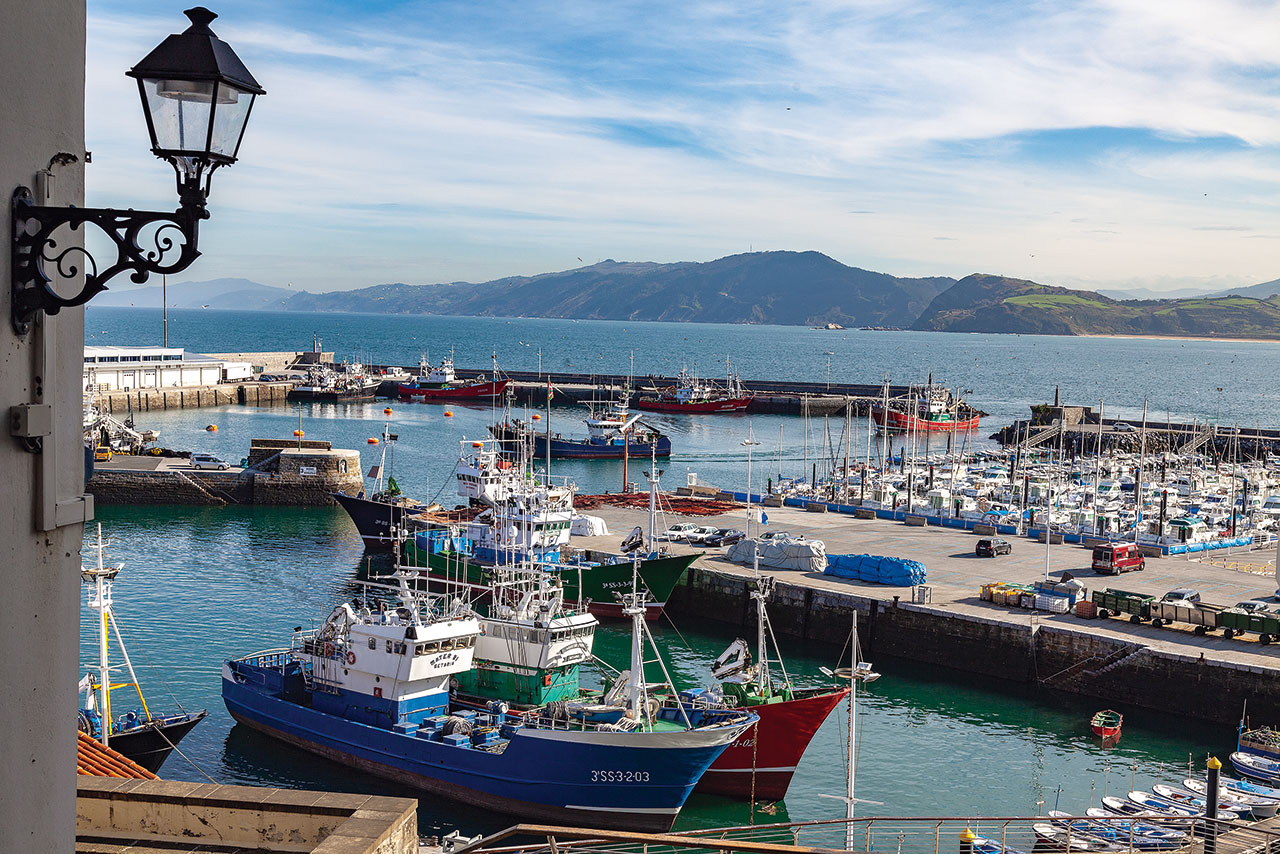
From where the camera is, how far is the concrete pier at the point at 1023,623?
24.8 meters

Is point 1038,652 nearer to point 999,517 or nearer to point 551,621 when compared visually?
point 551,621

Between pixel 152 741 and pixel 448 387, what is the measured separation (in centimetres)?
8226

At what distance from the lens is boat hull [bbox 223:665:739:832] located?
19.2 m

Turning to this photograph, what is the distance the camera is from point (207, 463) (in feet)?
170

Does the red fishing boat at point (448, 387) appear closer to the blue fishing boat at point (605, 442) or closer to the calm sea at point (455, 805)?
the blue fishing boat at point (605, 442)

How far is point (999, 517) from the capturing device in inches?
1709

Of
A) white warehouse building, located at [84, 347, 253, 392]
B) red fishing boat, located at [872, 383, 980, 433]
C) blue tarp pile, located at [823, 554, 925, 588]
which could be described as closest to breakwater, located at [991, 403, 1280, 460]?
red fishing boat, located at [872, 383, 980, 433]

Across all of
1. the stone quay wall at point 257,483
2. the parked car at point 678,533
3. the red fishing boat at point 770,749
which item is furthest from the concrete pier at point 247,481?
the red fishing boat at point 770,749

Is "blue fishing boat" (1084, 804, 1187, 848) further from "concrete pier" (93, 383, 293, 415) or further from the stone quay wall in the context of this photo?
"concrete pier" (93, 383, 293, 415)

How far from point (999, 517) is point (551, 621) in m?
26.0

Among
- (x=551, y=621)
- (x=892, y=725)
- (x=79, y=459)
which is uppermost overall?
(x=79, y=459)

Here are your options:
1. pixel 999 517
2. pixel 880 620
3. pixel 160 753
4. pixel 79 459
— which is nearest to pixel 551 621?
pixel 160 753

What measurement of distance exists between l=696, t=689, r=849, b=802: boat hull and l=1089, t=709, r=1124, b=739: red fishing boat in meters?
6.41

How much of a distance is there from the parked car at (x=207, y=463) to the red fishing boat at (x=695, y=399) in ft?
162
